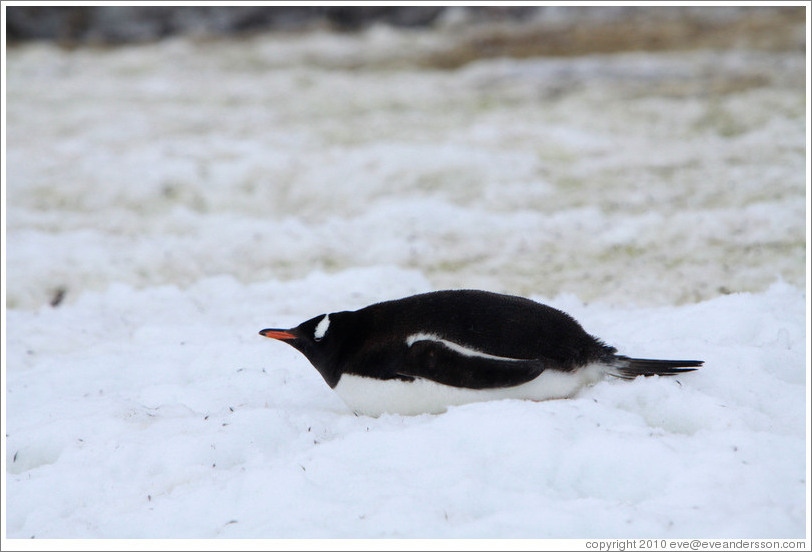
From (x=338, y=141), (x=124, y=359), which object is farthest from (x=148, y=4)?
(x=124, y=359)

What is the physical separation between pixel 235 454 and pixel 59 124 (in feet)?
27.1

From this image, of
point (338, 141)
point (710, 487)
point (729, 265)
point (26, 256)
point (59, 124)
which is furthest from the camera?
point (59, 124)

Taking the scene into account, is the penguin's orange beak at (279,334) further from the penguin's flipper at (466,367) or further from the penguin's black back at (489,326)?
the penguin's flipper at (466,367)

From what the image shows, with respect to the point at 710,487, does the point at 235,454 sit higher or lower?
lower

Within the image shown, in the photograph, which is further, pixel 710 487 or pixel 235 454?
pixel 235 454

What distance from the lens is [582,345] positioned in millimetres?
3408

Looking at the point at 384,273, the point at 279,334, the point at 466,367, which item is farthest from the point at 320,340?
the point at 384,273

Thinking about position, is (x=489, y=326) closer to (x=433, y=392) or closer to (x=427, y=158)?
(x=433, y=392)

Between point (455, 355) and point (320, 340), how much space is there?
62 centimetres

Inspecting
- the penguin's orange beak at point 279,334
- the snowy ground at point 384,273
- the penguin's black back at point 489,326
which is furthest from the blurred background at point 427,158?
the penguin's orange beak at point 279,334

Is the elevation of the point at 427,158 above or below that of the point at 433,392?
below

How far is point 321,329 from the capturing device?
11.6ft

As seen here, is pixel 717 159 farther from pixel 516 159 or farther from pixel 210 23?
pixel 210 23

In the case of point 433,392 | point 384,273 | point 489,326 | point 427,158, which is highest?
point 489,326
